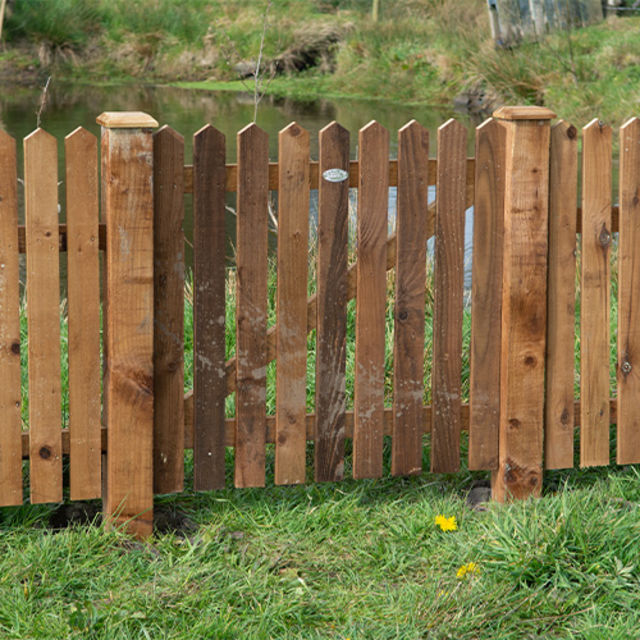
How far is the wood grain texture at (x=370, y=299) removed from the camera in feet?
10.9

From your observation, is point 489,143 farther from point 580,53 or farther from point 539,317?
point 580,53

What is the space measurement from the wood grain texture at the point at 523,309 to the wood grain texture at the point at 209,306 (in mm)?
906

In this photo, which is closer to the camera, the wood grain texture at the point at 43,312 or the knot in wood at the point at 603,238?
the wood grain texture at the point at 43,312

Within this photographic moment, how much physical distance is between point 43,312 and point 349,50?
18379mm

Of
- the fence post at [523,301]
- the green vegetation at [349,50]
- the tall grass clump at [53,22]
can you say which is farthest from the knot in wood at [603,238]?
the tall grass clump at [53,22]

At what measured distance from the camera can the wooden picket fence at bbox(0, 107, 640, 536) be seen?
3168mm

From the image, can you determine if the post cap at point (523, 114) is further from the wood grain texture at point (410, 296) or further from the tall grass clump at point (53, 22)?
the tall grass clump at point (53, 22)

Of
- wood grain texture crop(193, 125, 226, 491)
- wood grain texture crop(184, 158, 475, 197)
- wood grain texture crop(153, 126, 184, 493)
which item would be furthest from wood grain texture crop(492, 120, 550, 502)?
wood grain texture crop(153, 126, 184, 493)

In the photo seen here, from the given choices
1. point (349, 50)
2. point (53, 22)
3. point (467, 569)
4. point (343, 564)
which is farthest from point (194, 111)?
point (467, 569)

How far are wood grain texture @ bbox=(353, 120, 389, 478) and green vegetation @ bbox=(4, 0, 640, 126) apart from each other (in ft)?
34.1

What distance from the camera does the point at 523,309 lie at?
348 centimetres

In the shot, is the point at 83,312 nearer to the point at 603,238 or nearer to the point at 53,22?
the point at 603,238

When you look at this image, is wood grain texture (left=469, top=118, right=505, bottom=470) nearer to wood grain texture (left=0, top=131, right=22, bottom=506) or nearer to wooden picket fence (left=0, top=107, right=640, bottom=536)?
wooden picket fence (left=0, top=107, right=640, bottom=536)

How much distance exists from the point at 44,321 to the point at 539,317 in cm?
154
